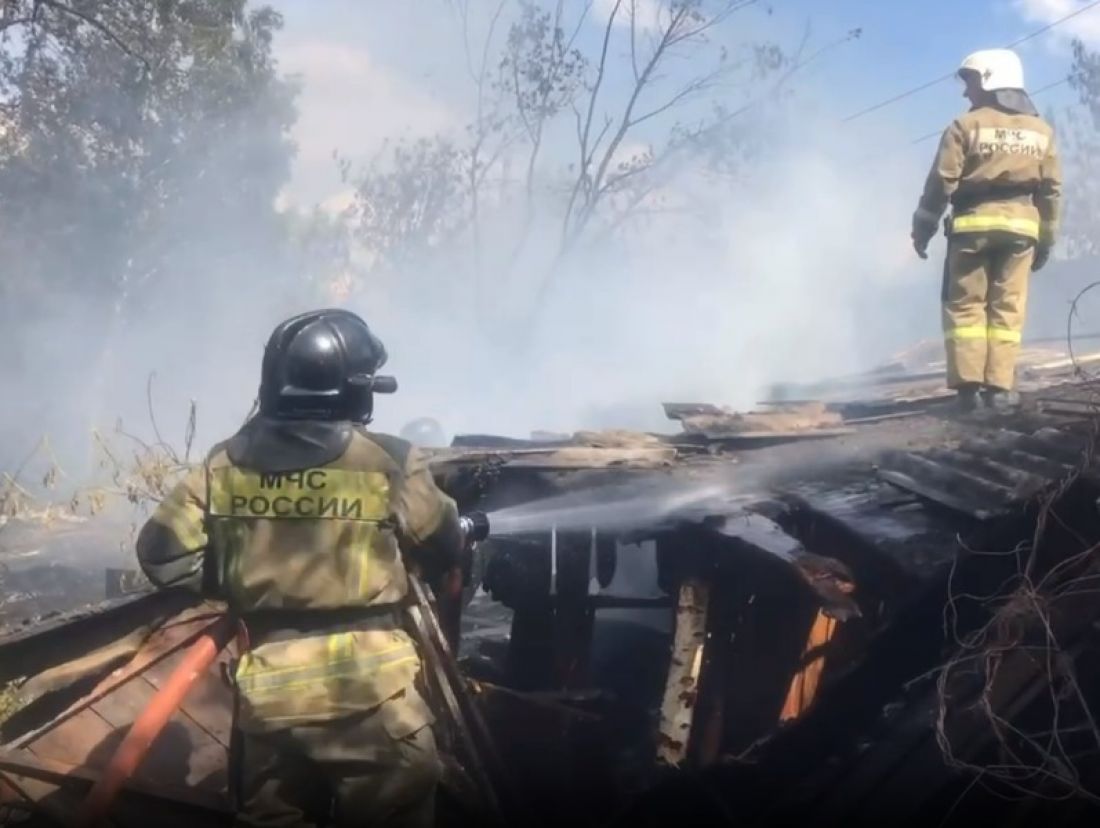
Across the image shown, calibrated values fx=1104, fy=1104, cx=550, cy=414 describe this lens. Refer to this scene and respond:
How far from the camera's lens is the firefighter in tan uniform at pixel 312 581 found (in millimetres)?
2830

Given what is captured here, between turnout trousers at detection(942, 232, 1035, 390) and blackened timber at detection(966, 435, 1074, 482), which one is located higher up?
turnout trousers at detection(942, 232, 1035, 390)

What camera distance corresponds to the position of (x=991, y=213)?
5.30 m

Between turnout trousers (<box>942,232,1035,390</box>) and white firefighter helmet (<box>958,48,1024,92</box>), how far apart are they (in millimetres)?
760

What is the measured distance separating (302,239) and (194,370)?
17.1 feet

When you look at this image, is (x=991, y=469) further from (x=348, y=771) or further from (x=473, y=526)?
(x=348, y=771)

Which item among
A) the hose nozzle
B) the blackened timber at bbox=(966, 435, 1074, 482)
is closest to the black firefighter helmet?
the hose nozzle

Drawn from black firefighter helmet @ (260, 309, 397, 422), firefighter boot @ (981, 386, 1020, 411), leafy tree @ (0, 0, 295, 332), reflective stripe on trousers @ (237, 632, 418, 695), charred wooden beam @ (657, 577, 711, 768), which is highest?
leafy tree @ (0, 0, 295, 332)

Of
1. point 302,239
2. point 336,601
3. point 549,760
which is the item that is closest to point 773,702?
point 549,760

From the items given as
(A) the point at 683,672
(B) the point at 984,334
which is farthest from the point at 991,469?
(B) the point at 984,334

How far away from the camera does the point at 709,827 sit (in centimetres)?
354

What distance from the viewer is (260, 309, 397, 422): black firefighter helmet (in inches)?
115

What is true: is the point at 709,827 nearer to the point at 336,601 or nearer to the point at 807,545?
the point at 807,545

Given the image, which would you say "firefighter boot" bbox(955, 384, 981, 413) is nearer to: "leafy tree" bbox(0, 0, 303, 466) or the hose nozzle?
the hose nozzle

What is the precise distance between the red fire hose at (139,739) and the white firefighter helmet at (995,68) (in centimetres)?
446
